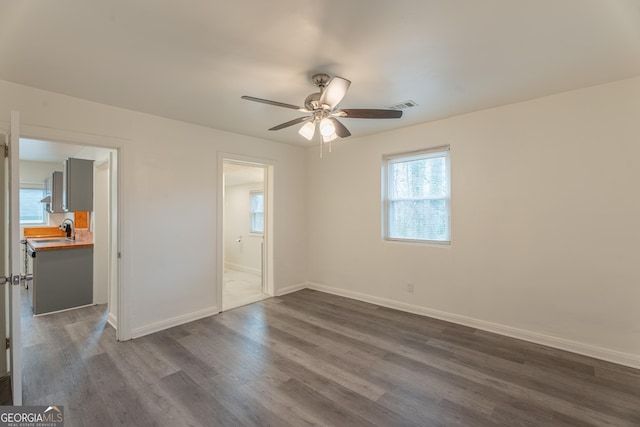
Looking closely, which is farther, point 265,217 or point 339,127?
point 265,217

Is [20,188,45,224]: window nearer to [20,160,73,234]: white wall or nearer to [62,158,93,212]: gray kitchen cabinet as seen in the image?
[20,160,73,234]: white wall

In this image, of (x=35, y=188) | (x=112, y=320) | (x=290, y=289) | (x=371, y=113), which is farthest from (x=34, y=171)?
(x=371, y=113)

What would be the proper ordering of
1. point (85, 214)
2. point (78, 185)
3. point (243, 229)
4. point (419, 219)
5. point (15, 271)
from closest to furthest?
1. point (15, 271)
2. point (419, 219)
3. point (78, 185)
4. point (85, 214)
5. point (243, 229)

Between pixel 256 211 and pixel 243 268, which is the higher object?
pixel 256 211

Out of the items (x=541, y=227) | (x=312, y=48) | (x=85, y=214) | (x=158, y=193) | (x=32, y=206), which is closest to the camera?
(x=312, y=48)

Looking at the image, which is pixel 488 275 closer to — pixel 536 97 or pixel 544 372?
pixel 544 372

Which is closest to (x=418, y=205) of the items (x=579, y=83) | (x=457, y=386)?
(x=579, y=83)

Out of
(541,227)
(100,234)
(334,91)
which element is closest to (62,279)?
(100,234)

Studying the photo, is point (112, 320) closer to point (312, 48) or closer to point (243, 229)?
point (243, 229)

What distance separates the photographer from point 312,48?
6.73 feet

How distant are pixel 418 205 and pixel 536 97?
1.74 m

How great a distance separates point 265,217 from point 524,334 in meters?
3.81

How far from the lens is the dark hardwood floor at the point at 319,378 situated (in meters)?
2.01

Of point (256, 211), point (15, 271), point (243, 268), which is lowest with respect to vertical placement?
point (243, 268)
